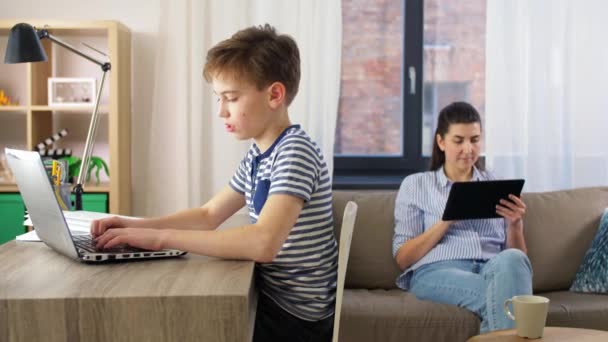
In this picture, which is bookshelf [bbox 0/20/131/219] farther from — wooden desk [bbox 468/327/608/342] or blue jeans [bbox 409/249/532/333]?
wooden desk [bbox 468/327/608/342]

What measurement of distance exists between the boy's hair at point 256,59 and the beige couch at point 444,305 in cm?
114

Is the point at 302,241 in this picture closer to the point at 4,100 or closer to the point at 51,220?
the point at 51,220

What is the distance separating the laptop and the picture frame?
2.02 m

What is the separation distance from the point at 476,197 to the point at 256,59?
4.00 ft

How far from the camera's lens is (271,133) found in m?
1.68

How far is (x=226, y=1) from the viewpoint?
11.9ft

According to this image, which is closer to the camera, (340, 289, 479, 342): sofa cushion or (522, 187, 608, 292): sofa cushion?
(340, 289, 479, 342): sofa cushion

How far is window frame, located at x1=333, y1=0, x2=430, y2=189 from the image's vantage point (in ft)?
12.7

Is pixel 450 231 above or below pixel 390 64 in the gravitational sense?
below

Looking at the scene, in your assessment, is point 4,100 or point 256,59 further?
point 4,100

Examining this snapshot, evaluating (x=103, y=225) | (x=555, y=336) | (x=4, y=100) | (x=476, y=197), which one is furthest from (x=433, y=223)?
(x=4, y=100)

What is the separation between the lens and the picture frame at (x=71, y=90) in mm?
3498

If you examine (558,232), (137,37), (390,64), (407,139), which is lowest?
(558,232)

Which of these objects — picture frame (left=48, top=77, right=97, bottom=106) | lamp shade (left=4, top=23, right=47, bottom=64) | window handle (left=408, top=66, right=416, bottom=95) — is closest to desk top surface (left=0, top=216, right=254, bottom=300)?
lamp shade (left=4, top=23, right=47, bottom=64)
